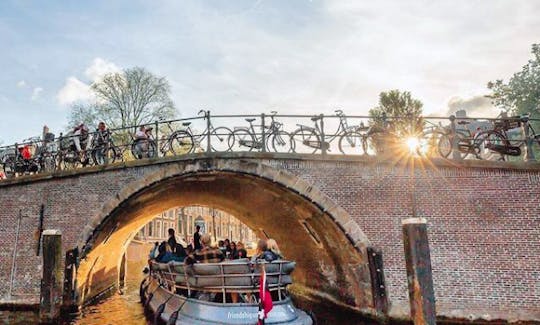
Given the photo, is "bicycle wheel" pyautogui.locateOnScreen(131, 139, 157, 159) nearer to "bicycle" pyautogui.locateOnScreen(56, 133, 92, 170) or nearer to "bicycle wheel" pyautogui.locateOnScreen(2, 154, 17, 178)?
"bicycle" pyautogui.locateOnScreen(56, 133, 92, 170)

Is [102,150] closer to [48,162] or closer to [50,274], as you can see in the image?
[48,162]

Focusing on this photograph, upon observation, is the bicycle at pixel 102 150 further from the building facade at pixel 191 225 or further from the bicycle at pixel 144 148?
the building facade at pixel 191 225

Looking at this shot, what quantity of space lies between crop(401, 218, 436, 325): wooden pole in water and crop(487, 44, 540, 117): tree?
68.8 ft

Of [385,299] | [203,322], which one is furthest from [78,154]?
[385,299]

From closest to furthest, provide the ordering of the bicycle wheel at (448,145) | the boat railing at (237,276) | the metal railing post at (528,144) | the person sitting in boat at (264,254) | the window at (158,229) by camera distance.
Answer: the boat railing at (237,276) < the person sitting in boat at (264,254) < the metal railing post at (528,144) < the bicycle wheel at (448,145) < the window at (158,229)

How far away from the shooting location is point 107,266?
563 inches

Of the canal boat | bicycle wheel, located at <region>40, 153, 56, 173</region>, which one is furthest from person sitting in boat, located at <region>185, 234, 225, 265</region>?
bicycle wheel, located at <region>40, 153, 56, 173</region>

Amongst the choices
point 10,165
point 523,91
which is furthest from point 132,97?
point 523,91

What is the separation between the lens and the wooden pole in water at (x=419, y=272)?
7516mm

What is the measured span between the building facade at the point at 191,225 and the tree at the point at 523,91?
20.7 meters

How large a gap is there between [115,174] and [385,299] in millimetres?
7414

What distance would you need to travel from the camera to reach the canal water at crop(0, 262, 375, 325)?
376 inches

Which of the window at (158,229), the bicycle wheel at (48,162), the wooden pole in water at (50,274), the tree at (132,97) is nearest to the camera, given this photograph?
the wooden pole in water at (50,274)

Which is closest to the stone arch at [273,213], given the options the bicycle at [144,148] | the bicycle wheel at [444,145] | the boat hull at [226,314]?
the bicycle at [144,148]
